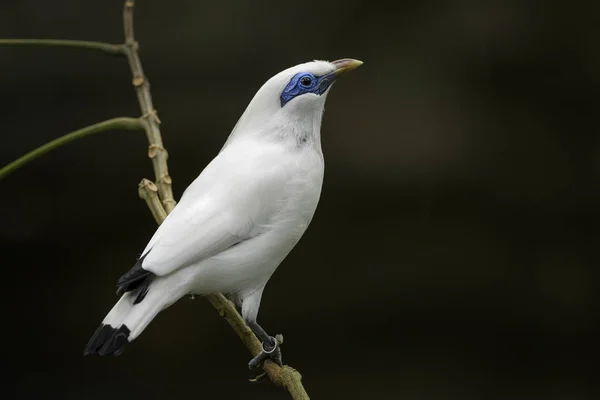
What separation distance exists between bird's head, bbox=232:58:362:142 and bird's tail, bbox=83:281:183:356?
1.07ft

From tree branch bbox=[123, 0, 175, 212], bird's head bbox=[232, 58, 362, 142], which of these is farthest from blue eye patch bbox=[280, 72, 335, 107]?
tree branch bbox=[123, 0, 175, 212]

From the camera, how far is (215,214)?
143 centimetres

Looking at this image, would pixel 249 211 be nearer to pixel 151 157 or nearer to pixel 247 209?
pixel 247 209

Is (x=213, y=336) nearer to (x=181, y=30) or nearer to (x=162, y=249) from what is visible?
(x=181, y=30)

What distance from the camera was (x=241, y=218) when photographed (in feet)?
4.76

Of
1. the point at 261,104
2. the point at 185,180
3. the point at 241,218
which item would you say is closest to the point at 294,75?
the point at 261,104

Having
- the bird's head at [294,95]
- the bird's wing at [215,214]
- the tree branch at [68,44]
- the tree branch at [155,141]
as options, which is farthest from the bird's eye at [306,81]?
the tree branch at [68,44]

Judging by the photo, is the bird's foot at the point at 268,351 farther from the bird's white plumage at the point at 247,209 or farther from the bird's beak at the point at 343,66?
the bird's beak at the point at 343,66

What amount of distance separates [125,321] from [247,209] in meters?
0.26

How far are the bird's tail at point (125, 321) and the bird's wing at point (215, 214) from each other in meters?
0.04

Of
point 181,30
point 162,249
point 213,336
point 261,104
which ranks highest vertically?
point 181,30

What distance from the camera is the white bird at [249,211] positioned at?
1.37 m

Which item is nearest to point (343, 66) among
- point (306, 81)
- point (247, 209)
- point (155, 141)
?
point (306, 81)

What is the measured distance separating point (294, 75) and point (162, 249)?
337mm
